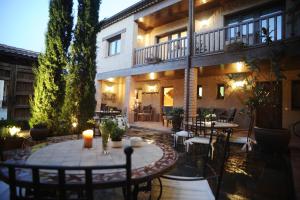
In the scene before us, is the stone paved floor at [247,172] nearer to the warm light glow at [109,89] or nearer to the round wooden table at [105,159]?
the round wooden table at [105,159]

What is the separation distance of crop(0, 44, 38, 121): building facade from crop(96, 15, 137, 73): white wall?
13.0 feet

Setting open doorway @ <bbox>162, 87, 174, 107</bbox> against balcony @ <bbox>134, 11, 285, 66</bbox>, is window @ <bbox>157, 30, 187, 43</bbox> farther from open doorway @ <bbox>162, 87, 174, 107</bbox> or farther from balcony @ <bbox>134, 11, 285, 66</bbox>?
open doorway @ <bbox>162, 87, 174, 107</bbox>

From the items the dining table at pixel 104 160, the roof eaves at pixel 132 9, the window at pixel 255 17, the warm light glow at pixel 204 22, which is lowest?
the dining table at pixel 104 160

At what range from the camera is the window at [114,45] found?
1269 cm

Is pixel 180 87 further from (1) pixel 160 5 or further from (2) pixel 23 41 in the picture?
(2) pixel 23 41

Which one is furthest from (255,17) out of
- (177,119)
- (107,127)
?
(107,127)

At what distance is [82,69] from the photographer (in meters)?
6.26

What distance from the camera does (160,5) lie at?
373 inches

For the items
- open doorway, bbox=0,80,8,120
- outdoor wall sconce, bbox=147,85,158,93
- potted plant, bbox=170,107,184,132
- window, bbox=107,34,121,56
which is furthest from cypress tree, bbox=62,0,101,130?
outdoor wall sconce, bbox=147,85,158,93

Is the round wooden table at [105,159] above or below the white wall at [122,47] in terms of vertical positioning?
below

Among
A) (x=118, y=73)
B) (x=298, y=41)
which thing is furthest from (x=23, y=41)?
(x=298, y=41)

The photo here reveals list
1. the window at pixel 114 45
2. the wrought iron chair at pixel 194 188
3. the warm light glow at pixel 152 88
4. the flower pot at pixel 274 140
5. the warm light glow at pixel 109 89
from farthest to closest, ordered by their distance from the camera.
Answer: the warm light glow at pixel 109 89 < the warm light glow at pixel 152 88 < the window at pixel 114 45 < the flower pot at pixel 274 140 < the wrought iron chair at pixel 194 188

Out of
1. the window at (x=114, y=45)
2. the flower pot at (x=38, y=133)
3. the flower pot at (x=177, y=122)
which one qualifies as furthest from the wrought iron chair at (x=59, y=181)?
the window at (x=114, y=45)

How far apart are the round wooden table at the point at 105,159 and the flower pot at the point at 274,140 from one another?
4492 millimetres
